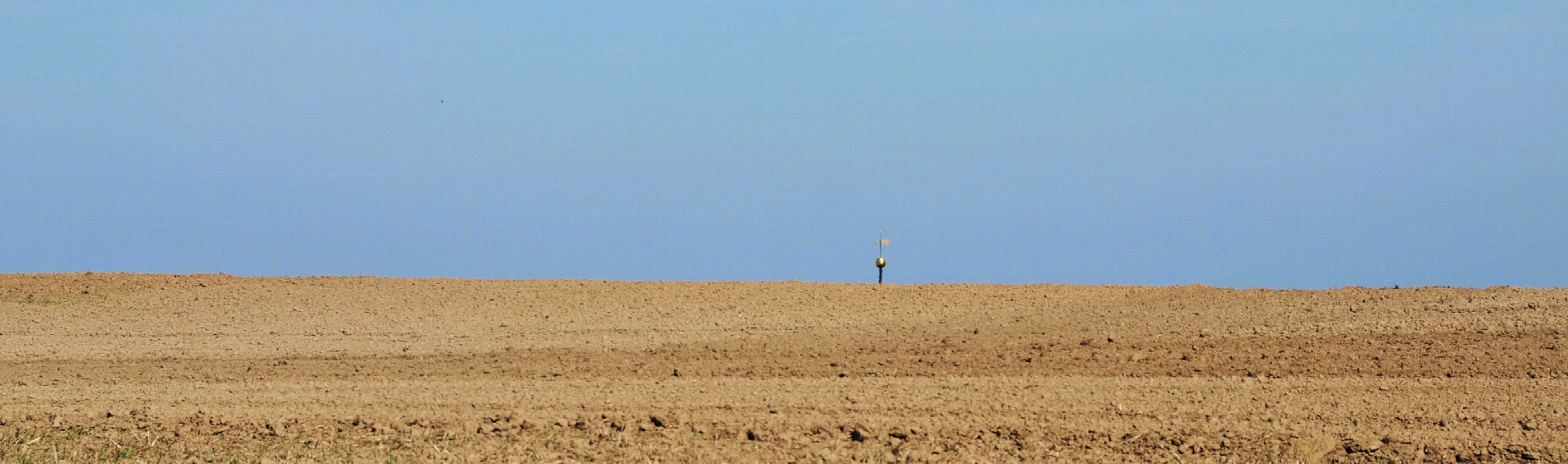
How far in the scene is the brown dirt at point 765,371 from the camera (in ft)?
30.4

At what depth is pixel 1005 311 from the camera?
54.2 feet

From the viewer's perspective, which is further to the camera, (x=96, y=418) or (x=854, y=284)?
(x=854, y=284)

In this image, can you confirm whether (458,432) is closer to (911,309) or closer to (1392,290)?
(911,309)

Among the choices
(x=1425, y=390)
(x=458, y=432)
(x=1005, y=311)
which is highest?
(x=1005, y=311)

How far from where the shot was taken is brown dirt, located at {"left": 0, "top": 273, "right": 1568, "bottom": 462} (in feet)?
30.4

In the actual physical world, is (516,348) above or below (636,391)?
above

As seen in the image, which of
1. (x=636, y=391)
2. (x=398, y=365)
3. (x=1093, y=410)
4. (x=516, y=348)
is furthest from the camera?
(x=516, y=348)

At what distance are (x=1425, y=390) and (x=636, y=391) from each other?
659 cm

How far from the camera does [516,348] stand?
14.3m

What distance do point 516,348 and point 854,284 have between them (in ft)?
18.4

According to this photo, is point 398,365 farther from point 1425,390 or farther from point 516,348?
point 1425,390

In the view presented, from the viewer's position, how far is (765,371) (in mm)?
12266

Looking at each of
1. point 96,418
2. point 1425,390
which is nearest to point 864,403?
point 1425,390

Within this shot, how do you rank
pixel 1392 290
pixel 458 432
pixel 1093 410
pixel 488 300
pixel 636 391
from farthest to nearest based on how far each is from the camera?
pixel 488 300 < pixel 1392 290 < pixel 636 391 < pixel 1093 410 < pixel 458 432
